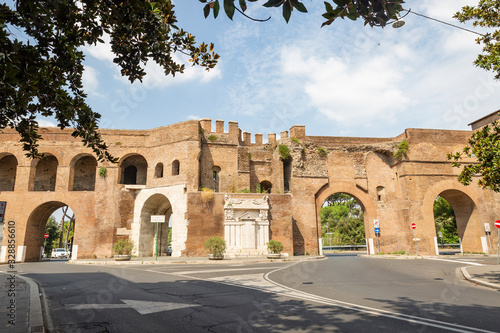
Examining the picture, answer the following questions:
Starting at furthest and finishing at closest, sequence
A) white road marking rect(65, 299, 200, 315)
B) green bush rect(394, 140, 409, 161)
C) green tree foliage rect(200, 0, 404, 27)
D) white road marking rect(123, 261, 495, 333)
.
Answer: green bush rect(394, 140, 409, 161) → white road marking rect(65, 299, 200, 315) → white road marking rect(123, 261, 495, 333) → green tree foliage rect(200, 0, 404, 27)

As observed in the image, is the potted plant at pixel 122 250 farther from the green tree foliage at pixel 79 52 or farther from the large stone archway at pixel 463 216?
the large stone archway at pixel 463 216

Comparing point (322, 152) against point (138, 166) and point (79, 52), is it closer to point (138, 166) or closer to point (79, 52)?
point (138, 166)

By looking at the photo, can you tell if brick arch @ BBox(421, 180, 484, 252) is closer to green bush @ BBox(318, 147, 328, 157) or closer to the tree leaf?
green bush @ BBox(318, 147, 328, 157)

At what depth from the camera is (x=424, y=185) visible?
2556 centimetres

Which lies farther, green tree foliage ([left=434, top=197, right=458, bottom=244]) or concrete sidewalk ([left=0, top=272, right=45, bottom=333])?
green tree foliage ([left=434, top=197, right=458, bottom=244])

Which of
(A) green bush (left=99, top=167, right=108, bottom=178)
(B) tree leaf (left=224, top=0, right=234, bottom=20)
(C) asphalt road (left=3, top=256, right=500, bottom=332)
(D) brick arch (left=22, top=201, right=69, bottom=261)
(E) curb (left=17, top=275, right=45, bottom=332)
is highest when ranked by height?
(A) green bush (left=99, top=167, right=108, bottom=178)

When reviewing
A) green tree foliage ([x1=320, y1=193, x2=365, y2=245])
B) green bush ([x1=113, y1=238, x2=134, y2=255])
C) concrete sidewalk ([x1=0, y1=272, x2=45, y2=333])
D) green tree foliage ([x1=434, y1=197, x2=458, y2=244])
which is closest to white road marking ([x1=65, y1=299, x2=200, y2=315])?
concrete sidewalk ([x1=0, y1=272, x2=45, y2=333])

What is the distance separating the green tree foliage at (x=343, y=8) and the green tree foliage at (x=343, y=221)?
45782 mm

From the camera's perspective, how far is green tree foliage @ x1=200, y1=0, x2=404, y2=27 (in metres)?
2.68

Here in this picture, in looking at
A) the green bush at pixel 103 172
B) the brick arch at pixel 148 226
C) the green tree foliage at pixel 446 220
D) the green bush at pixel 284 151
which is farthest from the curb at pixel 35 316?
the green tree foliage at pixel 446 220

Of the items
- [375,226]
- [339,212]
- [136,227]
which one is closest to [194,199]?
[136,227]

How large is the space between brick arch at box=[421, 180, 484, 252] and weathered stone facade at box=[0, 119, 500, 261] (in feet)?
0.27

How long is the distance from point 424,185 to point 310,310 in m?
24.0

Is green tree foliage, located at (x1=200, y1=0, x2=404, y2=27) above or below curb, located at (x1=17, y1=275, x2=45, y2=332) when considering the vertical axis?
above
